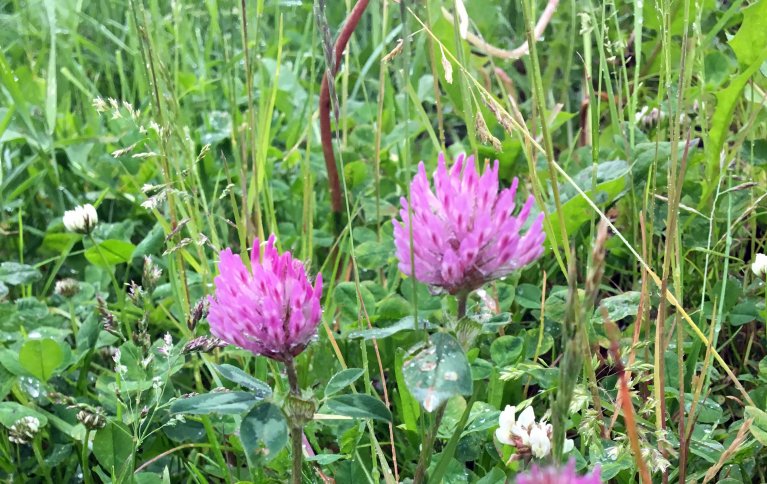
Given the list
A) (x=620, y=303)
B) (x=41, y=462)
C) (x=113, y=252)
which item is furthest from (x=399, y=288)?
(x=41, y=462)

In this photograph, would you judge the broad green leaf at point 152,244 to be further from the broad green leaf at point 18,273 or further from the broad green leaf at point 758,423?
the broad green leaf at point 758,423

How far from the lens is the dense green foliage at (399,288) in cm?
109

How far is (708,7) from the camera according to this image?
2150 mm

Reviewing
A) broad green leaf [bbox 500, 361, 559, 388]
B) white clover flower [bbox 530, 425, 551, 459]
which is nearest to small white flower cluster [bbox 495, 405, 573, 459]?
white clover flower [bbox 530, 425, 551, 459]

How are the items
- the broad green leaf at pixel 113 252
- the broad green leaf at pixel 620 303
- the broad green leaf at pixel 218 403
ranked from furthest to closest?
the broad green leaf at pixel 113 252 < the broad green leaf at pixel 620 303 < the broad green leaf at pixel 218 403

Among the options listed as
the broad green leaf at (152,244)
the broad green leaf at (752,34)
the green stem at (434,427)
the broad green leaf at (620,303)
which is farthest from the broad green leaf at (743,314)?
the broad green leaf at (152,244)

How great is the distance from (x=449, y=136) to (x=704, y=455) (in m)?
1.55

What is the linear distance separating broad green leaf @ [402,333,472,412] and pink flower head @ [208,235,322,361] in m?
0.12

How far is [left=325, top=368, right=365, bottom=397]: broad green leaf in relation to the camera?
1.00m

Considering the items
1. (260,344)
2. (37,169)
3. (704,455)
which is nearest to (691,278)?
(704,455)

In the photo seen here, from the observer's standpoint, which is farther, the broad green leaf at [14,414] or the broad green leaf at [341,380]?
the broad green leaf at [14,414]

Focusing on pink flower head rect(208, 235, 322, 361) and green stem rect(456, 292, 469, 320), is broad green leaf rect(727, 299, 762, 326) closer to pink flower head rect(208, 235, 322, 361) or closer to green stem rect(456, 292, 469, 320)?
green stem rect(456, 292, 469, 320)

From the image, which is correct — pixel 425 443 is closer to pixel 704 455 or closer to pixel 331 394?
pixel 331 394

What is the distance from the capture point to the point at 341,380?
39.8 inches
